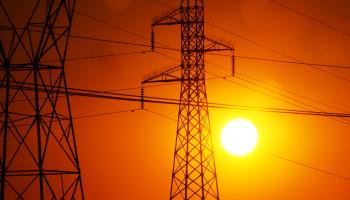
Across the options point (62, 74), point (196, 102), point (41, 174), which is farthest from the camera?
point (196, 102)

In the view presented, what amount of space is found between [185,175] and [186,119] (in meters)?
3.07

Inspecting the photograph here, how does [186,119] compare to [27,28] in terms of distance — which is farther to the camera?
[186,119]

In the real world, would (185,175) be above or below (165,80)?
below

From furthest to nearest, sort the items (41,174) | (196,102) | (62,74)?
(196,102)
(62,74)
(41,174)

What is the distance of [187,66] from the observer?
4084 cm

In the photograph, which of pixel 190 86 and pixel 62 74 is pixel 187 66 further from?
pixel 62 74

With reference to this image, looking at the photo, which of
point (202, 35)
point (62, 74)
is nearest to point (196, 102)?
point (202, 35)

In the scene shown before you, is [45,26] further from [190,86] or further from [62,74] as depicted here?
[190,86]

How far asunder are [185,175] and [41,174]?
43.8 ft

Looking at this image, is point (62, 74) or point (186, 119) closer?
point (62, 74)

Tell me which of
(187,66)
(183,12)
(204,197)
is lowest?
(204,197)

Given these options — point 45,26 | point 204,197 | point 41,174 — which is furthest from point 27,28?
point 204,197

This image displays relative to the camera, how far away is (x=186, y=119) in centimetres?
4081

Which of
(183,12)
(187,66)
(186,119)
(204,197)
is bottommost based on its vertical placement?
(204,197)
